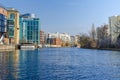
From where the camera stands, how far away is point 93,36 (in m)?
192

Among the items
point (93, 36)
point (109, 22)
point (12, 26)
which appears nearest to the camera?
point (12, 26)

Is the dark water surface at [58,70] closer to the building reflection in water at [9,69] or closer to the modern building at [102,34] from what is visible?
the building reflection in water at [9,69]

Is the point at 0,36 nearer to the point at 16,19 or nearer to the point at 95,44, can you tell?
the point at 16,19

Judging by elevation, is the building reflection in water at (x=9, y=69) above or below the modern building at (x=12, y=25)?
below

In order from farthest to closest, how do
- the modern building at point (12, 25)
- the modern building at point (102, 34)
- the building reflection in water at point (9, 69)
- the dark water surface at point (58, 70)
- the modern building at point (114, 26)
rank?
the modern building at point (102, 34), the modern building at point (114, 26), the modern building at point (12, 25), the dark water surface at point (58, 70), the building reflection in water at point (9, 69)

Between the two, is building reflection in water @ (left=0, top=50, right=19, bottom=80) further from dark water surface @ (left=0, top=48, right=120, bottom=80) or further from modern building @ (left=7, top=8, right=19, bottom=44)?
modern building @ (left=7, top=8, right=19, bottom=44)

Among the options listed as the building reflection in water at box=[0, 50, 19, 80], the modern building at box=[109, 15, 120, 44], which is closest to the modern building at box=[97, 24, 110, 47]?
the modern building at box=[109, 15, 120, 44]

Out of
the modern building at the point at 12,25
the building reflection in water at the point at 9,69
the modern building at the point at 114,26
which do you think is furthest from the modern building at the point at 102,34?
the building reflection in water at the point at 9,69

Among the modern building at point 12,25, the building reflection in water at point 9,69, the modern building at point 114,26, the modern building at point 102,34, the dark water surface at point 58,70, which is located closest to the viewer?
the building reflection in water at point 9,69

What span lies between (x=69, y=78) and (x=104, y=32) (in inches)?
6161

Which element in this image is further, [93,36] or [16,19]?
[93,36]

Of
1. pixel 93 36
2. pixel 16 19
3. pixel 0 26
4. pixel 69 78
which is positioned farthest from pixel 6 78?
pixel 93 36

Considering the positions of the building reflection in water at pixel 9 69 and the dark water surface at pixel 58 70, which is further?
the dark water surface at pixel 58 70

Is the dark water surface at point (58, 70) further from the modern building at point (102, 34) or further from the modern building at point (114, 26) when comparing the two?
the modern building at point (102, 34)
